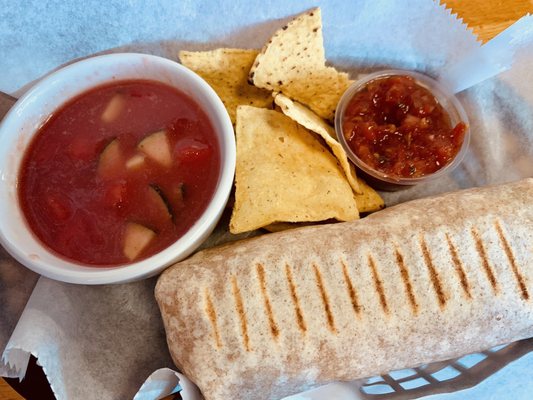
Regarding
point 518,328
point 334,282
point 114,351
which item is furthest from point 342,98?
point 114,351

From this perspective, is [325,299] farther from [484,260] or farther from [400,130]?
[400,130]

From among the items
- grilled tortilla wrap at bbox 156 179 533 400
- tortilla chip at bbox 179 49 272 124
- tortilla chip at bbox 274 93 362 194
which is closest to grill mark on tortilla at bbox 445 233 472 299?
grilled tortilla wrap at bbox 156 179 533 400

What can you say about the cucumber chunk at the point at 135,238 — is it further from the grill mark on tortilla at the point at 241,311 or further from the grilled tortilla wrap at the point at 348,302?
the grill mark on tortilla at the point at 241,311

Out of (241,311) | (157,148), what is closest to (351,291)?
(241,311)

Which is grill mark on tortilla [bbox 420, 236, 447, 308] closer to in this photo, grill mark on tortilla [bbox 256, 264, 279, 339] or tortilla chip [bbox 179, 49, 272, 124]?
grill mark on tortilla [bbox 256, 264, 279, 339]

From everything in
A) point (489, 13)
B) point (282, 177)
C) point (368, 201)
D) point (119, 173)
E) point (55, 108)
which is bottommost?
point (368, 201)

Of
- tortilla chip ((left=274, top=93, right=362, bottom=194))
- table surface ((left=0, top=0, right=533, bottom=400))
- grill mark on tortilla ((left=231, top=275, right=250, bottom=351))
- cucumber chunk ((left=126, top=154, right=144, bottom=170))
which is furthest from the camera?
table surface ((left=0, top=0, right=533, bottom=400))

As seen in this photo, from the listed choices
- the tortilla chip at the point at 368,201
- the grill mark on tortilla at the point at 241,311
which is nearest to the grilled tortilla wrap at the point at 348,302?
the grill mark on tortilla at the point at 241,311
